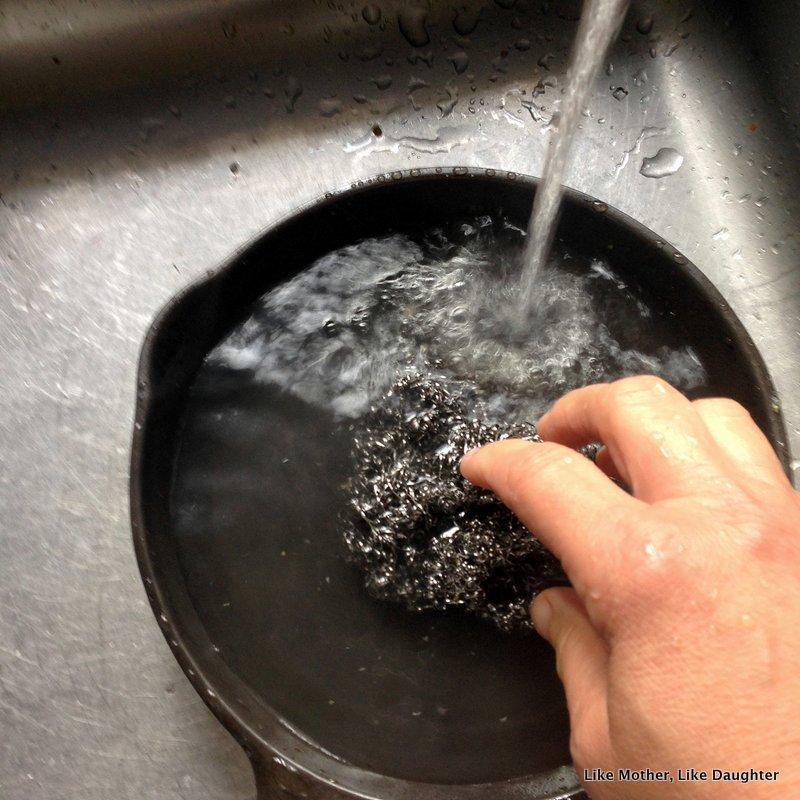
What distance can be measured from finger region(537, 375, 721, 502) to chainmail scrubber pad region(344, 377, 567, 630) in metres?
0.16

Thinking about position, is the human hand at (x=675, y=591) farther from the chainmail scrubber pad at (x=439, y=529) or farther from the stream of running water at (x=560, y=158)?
the stream of running water at (x=560, y=158)

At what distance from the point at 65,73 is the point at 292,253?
405 mm

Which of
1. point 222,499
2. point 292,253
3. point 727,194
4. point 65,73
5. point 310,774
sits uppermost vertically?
point 65,73

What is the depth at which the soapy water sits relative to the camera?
0.67m

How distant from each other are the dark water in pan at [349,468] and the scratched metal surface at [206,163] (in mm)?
124

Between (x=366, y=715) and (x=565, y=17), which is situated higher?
(x=565, y=17)

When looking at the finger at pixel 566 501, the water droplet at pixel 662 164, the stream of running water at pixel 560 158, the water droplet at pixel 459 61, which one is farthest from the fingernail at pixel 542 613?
the water droplet at pixel 459 61

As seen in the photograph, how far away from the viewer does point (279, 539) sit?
0.62 m

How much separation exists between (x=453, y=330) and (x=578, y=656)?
38 centimetres

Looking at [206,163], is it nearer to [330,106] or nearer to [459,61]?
[330,106]

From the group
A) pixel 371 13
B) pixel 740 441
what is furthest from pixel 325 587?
pixel 371 13

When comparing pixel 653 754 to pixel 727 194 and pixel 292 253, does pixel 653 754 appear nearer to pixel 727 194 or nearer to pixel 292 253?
pixel 292 253

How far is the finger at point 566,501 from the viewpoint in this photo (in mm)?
364

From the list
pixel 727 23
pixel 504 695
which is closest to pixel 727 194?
pixel 727 23
